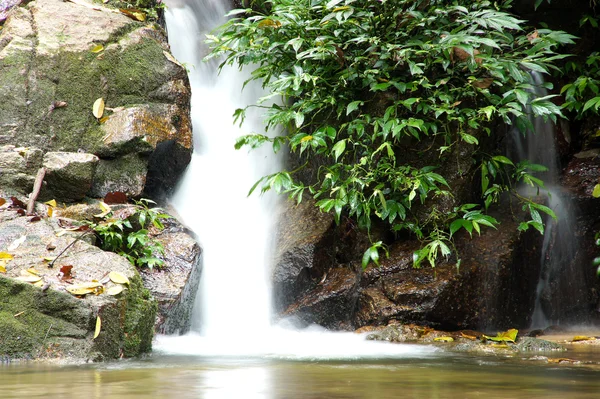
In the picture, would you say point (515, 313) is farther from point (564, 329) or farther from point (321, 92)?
point (321, 92)

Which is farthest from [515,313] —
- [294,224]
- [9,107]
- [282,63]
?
[9,107]

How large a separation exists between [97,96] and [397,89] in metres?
2.98

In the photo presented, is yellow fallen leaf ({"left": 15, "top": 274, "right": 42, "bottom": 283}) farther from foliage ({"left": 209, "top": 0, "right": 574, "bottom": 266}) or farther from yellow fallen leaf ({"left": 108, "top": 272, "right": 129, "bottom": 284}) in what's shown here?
foliage ({"left": 209, "top": 0, "right": 574, "bottom": 266})

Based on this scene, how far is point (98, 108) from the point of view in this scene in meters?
6.01

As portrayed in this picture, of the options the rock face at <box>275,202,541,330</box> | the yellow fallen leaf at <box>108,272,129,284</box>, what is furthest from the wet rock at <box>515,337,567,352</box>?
the yellow fallen leaf at <box>108,272,129,284</box>

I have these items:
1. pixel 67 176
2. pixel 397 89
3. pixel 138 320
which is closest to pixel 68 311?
pixel 138 320

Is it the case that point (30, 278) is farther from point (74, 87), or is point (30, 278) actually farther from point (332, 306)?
point (74, 87)

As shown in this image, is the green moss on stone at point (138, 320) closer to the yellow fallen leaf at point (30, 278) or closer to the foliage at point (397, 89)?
the yellow fallen leaf at point (30, 278)

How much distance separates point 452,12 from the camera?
5.48 m

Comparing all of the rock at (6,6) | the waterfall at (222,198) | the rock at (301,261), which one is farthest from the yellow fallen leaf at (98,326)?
the rock at (6,6)

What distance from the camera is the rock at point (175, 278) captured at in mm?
4816

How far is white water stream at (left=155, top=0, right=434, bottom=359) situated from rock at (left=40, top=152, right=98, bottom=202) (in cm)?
120

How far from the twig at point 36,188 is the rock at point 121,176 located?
566 millimetres

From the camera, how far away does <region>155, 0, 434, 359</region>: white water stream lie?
4441mm
